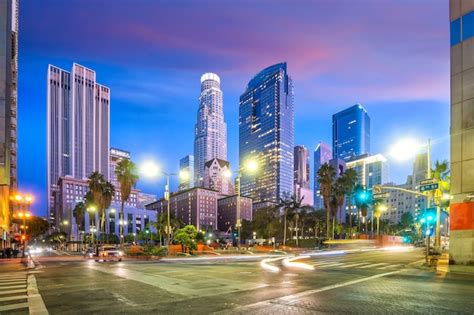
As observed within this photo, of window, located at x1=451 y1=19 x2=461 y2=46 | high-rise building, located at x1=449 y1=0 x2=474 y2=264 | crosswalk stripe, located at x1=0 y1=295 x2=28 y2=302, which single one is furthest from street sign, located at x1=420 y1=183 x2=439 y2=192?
crosswalk stripe, located at x1=0 y1=295 x2=28 y2=302

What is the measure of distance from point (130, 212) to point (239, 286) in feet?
587

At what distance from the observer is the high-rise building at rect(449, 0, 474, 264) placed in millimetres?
24484

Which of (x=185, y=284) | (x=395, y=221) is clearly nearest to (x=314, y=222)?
(x=395, y=221)

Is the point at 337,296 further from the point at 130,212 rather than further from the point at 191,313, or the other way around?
the point at 130,212

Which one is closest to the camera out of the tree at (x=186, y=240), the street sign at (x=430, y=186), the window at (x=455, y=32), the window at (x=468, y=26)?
the street sign at (x=430, y=186)

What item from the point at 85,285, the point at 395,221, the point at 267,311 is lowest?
the point at 395,221

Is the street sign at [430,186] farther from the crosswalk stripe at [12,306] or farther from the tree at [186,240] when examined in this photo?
the tree at [186,240]

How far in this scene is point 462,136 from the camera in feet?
83.0

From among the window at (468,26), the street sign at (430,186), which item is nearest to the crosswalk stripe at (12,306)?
the street sign at (430,186)

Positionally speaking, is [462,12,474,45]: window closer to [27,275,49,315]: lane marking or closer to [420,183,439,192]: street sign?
[420,183,439,192]: street sign

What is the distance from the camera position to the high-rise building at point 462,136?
24484 millimetres

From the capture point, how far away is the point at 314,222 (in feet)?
384

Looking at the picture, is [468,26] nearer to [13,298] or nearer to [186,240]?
[13,298]

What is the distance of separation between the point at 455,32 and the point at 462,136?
24.6 feet
